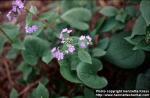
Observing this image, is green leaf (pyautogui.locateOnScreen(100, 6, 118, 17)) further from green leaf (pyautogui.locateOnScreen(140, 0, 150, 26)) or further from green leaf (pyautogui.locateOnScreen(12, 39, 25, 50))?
green leaf (pyautogui.locateOnScreen(12, 39, 25, 50))

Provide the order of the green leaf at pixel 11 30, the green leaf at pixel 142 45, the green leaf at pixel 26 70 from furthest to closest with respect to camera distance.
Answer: the green leaf at pixel 26 70 → the green leaf at pixel 11 30 → the green leaf at pixel 142 45

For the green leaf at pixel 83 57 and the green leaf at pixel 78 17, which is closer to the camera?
the green leaf at pixel 83 57

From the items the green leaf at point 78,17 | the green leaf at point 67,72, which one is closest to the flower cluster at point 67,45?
the green leaf at point 67,72

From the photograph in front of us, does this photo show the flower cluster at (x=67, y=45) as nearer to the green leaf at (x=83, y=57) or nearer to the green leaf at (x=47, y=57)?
the green leaf at (x=83, y=57)

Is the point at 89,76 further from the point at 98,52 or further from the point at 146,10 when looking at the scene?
the point at 146,10

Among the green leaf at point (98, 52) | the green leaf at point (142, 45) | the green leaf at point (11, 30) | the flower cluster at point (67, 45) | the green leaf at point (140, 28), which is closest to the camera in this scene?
the flower cluster at point (67, 45)

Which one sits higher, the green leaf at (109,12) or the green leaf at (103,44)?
the green leaf at (109,12)

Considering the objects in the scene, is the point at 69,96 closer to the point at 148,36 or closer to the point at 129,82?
the point at 129,82
